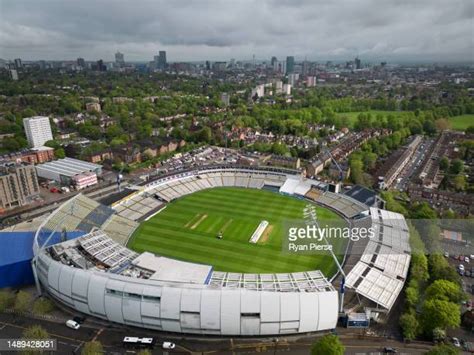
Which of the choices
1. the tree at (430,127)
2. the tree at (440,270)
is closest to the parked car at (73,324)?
the tree at (440,270)

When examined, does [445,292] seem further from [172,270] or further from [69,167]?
[69,167]

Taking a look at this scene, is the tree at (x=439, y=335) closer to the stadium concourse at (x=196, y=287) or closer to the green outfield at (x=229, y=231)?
the stadium concourse at (x=196, y=287)

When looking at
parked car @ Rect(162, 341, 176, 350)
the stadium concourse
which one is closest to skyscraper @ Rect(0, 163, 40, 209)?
the stadium concourse

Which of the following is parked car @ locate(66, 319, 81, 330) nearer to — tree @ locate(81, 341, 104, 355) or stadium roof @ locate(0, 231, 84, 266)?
tree @ locate(81, 341, 104, 355)

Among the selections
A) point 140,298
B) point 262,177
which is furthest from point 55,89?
point 140,298

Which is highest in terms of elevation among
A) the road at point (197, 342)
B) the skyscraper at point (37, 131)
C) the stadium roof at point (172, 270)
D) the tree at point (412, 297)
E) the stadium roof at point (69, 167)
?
the skyscraper at point (37, 131)
